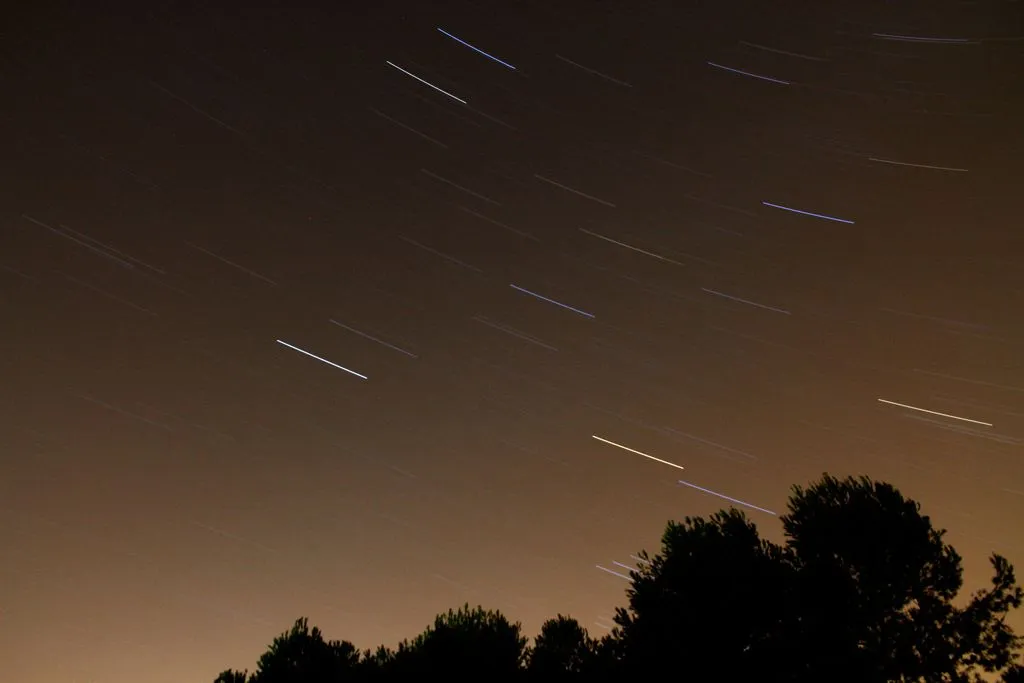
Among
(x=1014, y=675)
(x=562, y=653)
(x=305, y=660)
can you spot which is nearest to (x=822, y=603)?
(x=1014, y=675)

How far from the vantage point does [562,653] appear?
50.1ft

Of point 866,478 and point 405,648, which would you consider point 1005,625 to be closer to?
point 866,478

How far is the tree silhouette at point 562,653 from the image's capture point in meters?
14.6

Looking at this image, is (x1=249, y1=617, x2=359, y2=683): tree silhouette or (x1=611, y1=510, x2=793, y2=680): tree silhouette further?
(x1=249, y1=617, x2=359, y2=683): tree silhouette

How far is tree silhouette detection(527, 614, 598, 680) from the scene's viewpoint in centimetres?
Answer: 1459

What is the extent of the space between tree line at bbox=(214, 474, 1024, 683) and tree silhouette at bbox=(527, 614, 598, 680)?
40 mm

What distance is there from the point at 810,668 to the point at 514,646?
7942 millimetres

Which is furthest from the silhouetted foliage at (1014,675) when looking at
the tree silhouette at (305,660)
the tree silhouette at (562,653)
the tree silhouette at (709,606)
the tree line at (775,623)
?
the tree silhouette at (305,660)

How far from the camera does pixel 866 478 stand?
14562mm

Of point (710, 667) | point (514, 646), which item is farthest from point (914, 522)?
point (514, 646)

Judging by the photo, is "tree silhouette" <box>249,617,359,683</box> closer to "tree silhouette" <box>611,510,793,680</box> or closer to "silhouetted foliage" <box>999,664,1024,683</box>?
"tree silhouette" <box>611,510,793,680</box>

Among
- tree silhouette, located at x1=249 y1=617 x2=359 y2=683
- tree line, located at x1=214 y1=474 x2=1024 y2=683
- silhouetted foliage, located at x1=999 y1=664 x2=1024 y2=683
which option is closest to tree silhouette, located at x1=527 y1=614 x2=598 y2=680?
tree line, located at x1=214 y1=474 x2=1024 y2=683

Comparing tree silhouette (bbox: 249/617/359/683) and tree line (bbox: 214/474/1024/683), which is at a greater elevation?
tree line (bbox: 214/474/1024/683)

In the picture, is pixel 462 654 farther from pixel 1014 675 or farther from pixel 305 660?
pixel 1014 675
